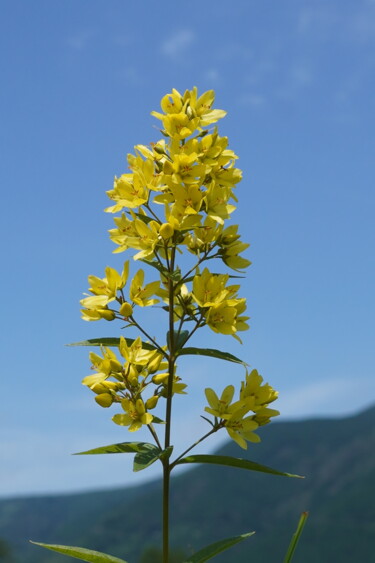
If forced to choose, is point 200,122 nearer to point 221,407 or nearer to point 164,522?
point 221,407

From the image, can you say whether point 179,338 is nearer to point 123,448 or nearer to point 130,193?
point 123,448

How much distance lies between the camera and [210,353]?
173 inches

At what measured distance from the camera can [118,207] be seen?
15.2ft

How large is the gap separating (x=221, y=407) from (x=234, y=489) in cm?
12814

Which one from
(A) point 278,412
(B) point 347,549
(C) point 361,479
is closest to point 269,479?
(C) point 361,479

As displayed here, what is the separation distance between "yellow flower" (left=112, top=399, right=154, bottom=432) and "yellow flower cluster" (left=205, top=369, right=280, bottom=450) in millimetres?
462

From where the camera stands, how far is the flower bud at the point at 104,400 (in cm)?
425

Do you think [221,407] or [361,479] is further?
[361,479]

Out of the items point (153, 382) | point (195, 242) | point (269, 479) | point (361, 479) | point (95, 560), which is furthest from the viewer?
point (269, 479)

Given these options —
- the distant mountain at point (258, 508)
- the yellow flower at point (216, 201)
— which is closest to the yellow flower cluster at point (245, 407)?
the yellow flower at point (216, 201)

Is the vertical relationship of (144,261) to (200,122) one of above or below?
below

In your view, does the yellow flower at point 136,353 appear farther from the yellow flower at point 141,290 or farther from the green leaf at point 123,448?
the green leaf at point 123,448

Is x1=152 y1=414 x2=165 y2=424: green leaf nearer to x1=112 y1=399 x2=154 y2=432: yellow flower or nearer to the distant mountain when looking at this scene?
x1=112 y1=399 x2=154 y2=432: yellow flower

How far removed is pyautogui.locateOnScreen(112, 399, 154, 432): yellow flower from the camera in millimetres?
4250
